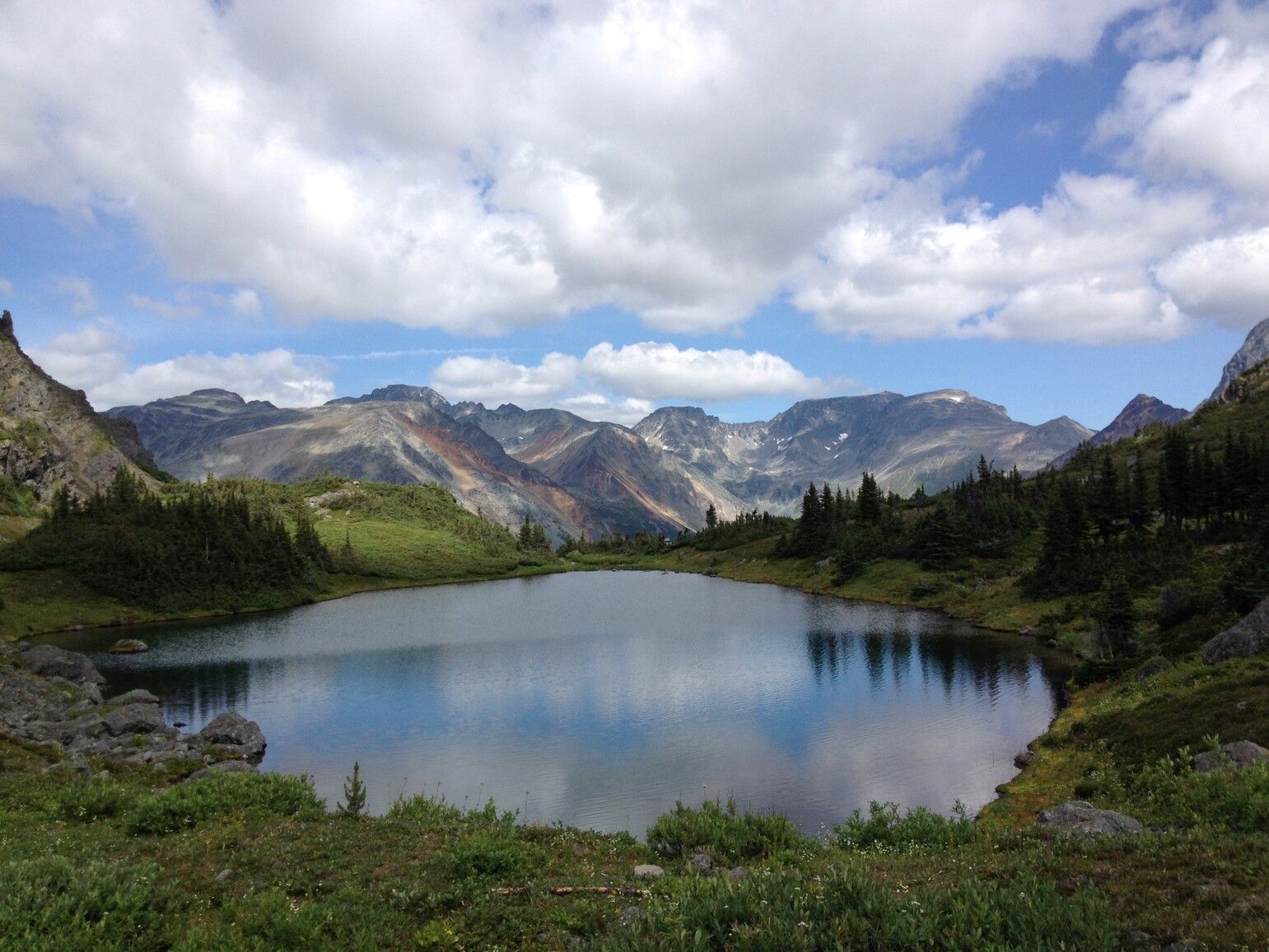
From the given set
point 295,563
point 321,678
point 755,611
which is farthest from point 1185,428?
point 295,563

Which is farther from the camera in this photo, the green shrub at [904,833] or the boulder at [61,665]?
the boulder at [61,665]

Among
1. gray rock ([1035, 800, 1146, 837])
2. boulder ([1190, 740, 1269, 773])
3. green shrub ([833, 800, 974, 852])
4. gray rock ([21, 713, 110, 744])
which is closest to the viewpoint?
gray rock ([1035, 800, 1146, 837])

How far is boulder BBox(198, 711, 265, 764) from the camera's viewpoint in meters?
47.1

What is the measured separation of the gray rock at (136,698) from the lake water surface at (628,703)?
1.80m

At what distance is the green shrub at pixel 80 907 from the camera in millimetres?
12109

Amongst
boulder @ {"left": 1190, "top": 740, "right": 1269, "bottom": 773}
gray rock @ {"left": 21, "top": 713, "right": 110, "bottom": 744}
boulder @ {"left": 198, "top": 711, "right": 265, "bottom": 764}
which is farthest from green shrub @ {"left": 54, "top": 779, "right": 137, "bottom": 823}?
boulder @ {"left": 1190, "top": 740, "right": 1269, "bottom": 773}

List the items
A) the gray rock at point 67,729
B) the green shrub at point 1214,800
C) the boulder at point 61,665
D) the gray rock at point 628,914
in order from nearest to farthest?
the gray rock at point 628,914
the green shrub at point 1214,800
the gray rock at point 67,729
the boulder at point 61,665

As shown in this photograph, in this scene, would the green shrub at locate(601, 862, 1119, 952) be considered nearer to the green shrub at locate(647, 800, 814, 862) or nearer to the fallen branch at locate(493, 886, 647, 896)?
the fallen branch at locate(493, 886, 647, 896)

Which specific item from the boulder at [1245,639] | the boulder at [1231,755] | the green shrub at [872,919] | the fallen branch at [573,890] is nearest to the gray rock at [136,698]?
the fallen branch at [573,890]

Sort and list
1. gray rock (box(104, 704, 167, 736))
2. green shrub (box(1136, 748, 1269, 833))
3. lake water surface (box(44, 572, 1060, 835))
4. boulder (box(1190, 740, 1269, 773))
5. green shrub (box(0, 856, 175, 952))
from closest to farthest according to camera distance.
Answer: green shrub (box(0, 856, 175, 952)), green shrub (box(1136, 748, 1269, 833)), boulder (box(1190, 740, 1269, 773)), lake water surface (box(44, 572, 1060, 835)), gray rock (box(104, 704, 167, 736))

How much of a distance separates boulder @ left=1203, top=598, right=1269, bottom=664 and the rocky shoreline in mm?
56889

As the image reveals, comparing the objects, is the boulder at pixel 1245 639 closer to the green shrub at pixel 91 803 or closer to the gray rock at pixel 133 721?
the green shrub at pixel 91 803

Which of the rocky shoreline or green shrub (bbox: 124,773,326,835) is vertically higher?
green shrub (bbox: 124,773,326,835)

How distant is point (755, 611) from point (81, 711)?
87.9 metres
